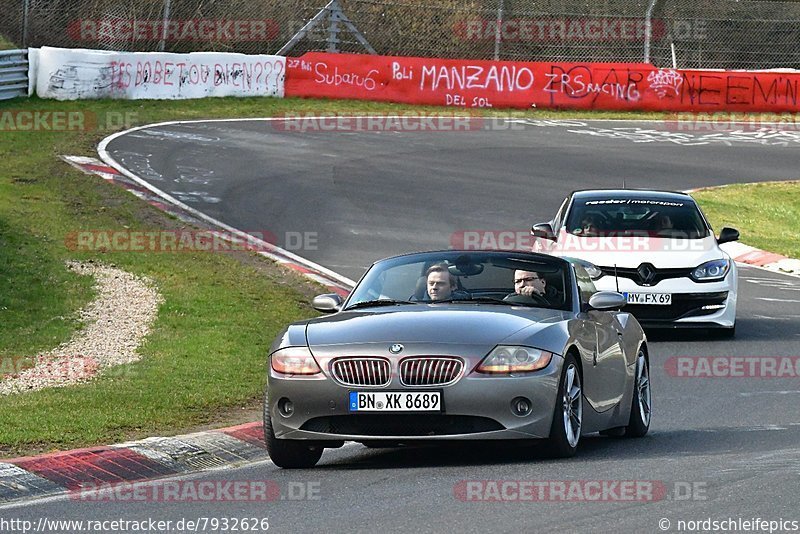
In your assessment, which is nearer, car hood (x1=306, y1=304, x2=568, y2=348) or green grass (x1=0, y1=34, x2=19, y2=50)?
car hood (x1=306, y1=304, x2=568, y2=348)

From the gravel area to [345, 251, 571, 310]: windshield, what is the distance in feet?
10.6

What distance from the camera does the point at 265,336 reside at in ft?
48.8

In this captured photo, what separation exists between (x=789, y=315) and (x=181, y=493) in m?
10.9

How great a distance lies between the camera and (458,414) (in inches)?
339

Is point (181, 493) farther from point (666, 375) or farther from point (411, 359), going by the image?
point (666, 375)

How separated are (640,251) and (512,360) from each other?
25.3ft

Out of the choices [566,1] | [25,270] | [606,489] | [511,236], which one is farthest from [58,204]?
[566,1]

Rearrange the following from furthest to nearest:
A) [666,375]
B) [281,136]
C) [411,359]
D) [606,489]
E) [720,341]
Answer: [281,136] → [720,341] → [666,375] → [411,359] → [606,489]

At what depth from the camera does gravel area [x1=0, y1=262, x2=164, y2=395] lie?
40.6ft

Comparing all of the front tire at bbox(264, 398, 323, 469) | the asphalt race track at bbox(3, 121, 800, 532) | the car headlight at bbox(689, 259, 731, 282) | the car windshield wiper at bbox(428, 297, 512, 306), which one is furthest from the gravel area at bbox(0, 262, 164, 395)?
the car headlight at bbox(689, 259, 731, 282)

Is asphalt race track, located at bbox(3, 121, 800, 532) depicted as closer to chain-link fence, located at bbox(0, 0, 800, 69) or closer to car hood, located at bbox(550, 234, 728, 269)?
car hood, located at bbox(550, 234, 728, 269)

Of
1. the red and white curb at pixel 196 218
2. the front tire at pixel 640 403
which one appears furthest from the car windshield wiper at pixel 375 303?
the red and white curb at pixel 196 218

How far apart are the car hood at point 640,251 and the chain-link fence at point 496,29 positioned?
23099 millimetres

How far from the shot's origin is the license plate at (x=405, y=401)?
8.60 metres
